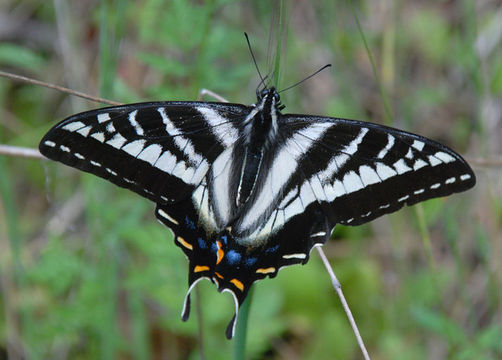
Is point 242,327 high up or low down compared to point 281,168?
down

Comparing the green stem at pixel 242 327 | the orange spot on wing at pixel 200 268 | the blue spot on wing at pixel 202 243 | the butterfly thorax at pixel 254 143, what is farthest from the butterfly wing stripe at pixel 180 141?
the green stem at pixel 242 327

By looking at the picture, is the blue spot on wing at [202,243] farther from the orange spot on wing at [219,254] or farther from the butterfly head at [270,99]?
the butterfly head at [270,99]

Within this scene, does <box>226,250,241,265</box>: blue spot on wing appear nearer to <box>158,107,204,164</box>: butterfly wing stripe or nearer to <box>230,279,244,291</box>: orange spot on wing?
<box>230,279,244,291</box>: orange spot on wing

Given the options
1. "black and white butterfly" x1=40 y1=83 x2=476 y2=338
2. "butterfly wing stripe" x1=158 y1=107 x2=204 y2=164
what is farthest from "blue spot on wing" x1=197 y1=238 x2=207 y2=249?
"butterfly wing stripe" x1=158 y1=107 x2=204 y2=164

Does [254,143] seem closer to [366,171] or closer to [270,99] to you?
[270,99]

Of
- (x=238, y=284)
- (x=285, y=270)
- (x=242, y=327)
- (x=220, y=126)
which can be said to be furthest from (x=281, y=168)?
(x=285, y=270)

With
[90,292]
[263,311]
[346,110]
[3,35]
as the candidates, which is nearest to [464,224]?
[346,110]
